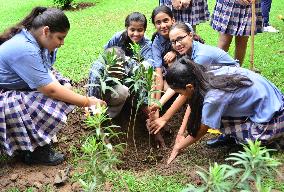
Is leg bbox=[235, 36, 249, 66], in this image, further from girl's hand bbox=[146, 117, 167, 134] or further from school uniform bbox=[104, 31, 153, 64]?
girl's hand bbox=[146, 117, 167, 134]

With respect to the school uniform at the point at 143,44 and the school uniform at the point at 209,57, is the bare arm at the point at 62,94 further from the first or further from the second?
the school uniform at the point at 143,44

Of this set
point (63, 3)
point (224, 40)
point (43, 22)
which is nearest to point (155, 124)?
point (43, 22)

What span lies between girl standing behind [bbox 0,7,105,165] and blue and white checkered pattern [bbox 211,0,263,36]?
214cm

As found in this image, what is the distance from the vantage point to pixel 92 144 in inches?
91.2

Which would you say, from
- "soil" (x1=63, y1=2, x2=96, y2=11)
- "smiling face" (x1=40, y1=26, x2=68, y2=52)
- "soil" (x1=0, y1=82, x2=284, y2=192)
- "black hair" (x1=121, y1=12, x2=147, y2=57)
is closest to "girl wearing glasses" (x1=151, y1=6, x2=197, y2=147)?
"black hair" (x1=121, y1=12, x2=147, y2=57)

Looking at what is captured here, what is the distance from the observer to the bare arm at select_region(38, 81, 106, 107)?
10.3ft

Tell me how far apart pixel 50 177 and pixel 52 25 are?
1.20 meters

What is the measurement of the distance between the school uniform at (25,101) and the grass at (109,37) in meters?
0.78

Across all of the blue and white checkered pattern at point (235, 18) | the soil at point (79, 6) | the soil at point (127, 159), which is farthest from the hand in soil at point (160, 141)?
the soil at point (79, 6)

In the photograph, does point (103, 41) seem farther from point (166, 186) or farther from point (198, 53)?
point (166, 186)

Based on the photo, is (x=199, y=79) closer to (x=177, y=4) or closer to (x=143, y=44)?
(x=143, y=44)

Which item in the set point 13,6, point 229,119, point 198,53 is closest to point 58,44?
point 198,53

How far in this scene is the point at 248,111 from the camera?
123 inches

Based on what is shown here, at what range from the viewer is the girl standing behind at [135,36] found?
164 inches
